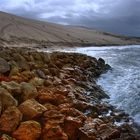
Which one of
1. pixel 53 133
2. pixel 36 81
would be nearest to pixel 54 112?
pixel 53 133

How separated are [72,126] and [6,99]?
64.9 inches

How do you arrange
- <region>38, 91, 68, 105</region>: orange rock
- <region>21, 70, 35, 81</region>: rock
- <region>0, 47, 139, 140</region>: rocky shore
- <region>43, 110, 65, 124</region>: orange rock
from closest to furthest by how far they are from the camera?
<region>0, 47, 139, 140</region>: rocky shore → <region>43, 110, 65, 124</region>: orange rock → <region>38, 91, 68, 105</region>: orange rock → <region>21, 70, 35, 81</region>: rock

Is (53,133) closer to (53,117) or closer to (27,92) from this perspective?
(53,117)

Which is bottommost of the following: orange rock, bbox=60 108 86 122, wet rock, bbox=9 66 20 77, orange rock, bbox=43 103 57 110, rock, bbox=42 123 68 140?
rock, bbox=42 123 68 140

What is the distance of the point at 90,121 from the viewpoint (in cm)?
763

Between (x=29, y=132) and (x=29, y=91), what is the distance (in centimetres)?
241

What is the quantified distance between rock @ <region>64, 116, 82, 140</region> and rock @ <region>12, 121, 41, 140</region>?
1.93 ft

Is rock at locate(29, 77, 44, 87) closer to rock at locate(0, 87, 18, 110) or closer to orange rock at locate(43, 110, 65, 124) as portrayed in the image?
rock at locate(0, 87, 18, 110)

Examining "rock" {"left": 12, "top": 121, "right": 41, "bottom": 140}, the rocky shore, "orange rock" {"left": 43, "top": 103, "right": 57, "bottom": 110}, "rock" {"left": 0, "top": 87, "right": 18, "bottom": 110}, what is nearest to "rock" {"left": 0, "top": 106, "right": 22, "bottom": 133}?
the rocky shore

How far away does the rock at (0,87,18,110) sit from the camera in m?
7.74

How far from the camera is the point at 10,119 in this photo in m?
7.00

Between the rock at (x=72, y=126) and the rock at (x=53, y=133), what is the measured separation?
0.23 metres

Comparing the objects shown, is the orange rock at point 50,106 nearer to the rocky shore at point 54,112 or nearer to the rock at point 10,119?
the rocky shore at point 54,112

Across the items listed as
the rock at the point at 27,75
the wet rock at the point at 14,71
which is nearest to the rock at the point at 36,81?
the rock at the point at 27,75
